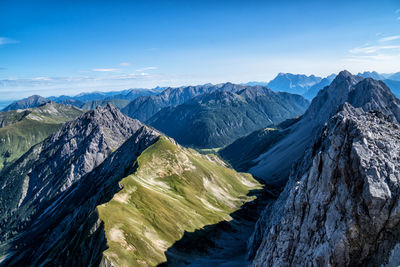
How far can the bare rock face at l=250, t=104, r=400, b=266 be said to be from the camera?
2966 centimetres

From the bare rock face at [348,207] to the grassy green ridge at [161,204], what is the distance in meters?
43.6

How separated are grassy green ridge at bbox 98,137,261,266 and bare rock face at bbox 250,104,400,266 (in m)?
43.6

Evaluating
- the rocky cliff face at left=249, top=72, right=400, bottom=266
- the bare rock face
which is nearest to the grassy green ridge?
the bare rock face

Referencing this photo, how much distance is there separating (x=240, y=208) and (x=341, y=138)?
127326 mm

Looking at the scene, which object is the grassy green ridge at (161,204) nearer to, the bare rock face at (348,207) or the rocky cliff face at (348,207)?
the bare rock face at (348,207)

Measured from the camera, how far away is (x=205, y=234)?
337 feet

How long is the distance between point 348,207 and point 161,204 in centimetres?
8621

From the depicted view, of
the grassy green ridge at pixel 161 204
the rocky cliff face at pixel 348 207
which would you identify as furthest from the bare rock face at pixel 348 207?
the grassy green ridge at pixel 161 204

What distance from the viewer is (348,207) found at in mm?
32750

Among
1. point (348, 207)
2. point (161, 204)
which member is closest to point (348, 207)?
point (348, 207)

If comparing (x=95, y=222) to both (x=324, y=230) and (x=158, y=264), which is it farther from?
(x=324, y=230)

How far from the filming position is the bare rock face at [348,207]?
97.3 ft

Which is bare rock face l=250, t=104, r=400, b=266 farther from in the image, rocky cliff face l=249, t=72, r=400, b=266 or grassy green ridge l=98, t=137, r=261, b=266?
grassy green ridge l=98, t=137, r=261, b=266

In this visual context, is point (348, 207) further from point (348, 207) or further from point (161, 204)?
point (161, 204)
